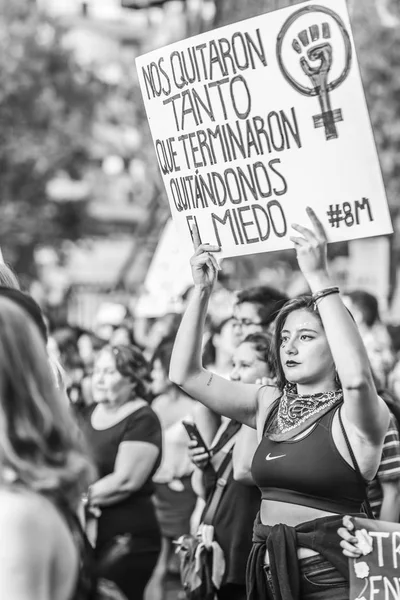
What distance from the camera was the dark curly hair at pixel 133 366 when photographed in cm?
641

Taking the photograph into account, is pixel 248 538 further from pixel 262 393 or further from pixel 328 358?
pixel 328 358

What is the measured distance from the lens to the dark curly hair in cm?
641

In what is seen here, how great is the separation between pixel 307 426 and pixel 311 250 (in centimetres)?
64

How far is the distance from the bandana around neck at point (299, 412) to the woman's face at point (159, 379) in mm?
3647

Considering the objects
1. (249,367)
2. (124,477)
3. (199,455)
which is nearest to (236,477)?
(199,455)

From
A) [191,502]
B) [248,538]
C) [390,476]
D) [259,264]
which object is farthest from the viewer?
[259,264]

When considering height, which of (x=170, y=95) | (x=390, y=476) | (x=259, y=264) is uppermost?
(x=170, y=95)

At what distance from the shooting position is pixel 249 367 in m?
5.35

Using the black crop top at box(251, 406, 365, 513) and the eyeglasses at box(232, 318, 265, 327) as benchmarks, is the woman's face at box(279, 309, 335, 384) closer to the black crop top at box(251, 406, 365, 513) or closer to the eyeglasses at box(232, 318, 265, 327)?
the black crop top at box(251, 406, 365, 513)

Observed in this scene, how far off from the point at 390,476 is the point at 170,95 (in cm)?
179

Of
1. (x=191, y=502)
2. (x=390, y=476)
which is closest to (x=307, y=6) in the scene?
(x=390, y=476)

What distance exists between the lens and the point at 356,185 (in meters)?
3.83

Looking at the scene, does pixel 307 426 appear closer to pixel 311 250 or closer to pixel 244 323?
pixel 311 250

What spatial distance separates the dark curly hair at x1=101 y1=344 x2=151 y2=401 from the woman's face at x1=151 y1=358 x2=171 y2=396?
1194mm
